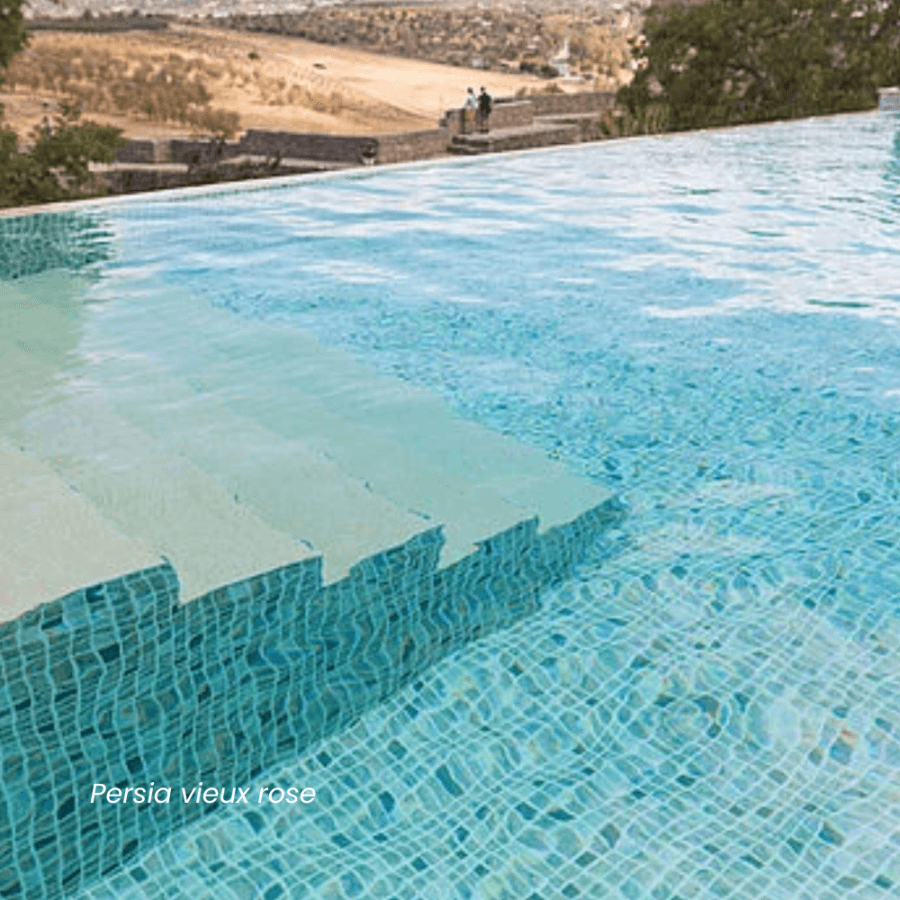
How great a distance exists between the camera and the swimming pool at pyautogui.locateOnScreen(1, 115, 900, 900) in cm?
274

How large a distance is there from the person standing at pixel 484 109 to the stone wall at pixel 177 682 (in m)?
17.9

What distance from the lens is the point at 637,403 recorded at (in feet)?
18.2

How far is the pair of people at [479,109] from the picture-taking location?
20.2 m

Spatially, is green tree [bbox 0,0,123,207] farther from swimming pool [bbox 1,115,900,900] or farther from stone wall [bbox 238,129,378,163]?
stone wall [bbox 238,129,378,163]

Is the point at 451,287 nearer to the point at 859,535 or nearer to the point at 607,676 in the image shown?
the point at 859,535

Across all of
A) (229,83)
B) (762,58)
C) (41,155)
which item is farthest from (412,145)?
(229,83)

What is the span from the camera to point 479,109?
20.5 m

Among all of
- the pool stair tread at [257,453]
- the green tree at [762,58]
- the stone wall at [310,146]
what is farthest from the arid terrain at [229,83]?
the pool stair tread at [257,453]

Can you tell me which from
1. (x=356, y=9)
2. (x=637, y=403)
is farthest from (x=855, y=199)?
(x=356, y=9)

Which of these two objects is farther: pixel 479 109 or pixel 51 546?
pixel 479 109

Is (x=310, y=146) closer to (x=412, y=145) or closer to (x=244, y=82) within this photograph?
(x=412, y=145)

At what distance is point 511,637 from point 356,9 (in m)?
81.7

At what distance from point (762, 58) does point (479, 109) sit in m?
5.91

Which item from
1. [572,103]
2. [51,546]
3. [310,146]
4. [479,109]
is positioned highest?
[51,546]
